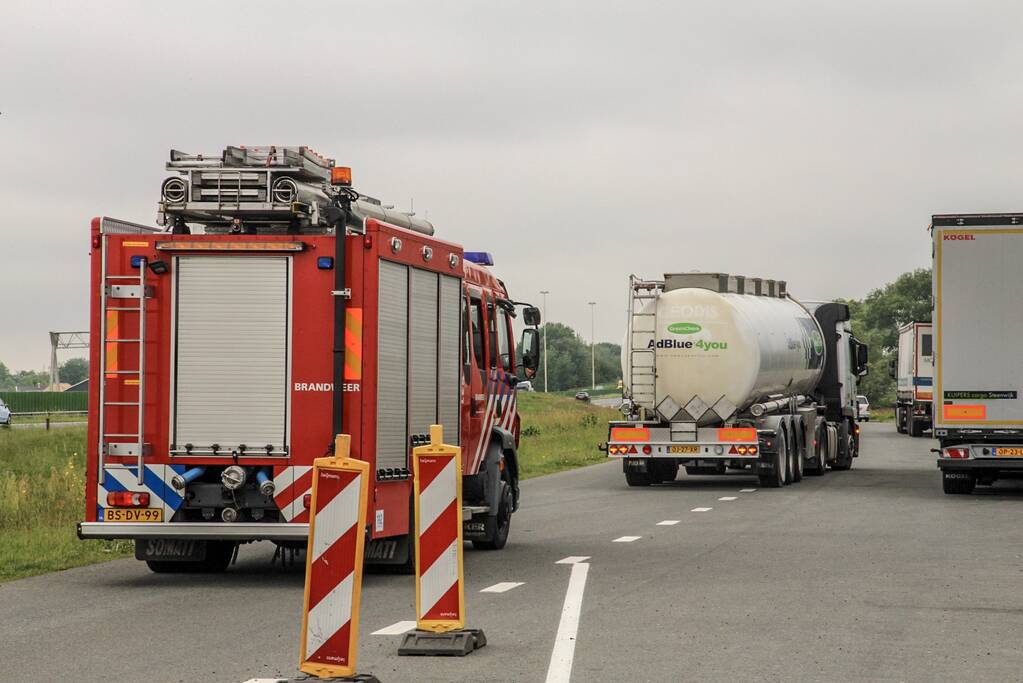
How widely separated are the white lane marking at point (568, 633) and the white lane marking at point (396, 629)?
98cm

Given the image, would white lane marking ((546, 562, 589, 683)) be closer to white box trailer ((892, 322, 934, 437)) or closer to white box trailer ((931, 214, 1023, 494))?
white box trailer ((931, 214, 1023, 494))

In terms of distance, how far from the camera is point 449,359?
14.9 meters

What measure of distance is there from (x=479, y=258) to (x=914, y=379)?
3981 cm

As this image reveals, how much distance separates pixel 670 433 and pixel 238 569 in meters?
13.6

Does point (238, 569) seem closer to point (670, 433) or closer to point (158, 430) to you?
point (158, 430)

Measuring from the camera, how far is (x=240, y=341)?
1329 centimetres

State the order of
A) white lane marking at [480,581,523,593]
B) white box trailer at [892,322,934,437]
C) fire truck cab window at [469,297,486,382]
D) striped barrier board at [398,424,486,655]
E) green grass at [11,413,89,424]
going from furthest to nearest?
green grass at [11,413,89,424] → white box trailer at [892,322,934,437] → fire truck cab window at [469,297,486,382] → white lane marking at [480,581,523,593] → striped barrier board at [398,424,486,655]

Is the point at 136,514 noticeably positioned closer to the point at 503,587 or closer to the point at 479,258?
the point at 503,587

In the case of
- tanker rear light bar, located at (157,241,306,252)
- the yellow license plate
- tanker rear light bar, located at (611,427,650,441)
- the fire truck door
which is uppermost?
tanker rear light bar, located at (157,241,306,252)

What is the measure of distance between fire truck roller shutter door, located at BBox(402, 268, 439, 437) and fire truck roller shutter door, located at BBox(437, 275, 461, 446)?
5.1 inches

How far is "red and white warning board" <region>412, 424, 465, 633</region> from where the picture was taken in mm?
9711

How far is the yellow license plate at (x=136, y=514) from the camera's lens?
1309 centimetres

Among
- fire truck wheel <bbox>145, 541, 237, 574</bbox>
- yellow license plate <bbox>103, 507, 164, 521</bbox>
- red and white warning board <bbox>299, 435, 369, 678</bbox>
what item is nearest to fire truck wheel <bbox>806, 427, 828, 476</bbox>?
fire truck wheel <bbox>145, 541, 237, 574</bbox>

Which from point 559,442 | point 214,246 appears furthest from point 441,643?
point 559,442
